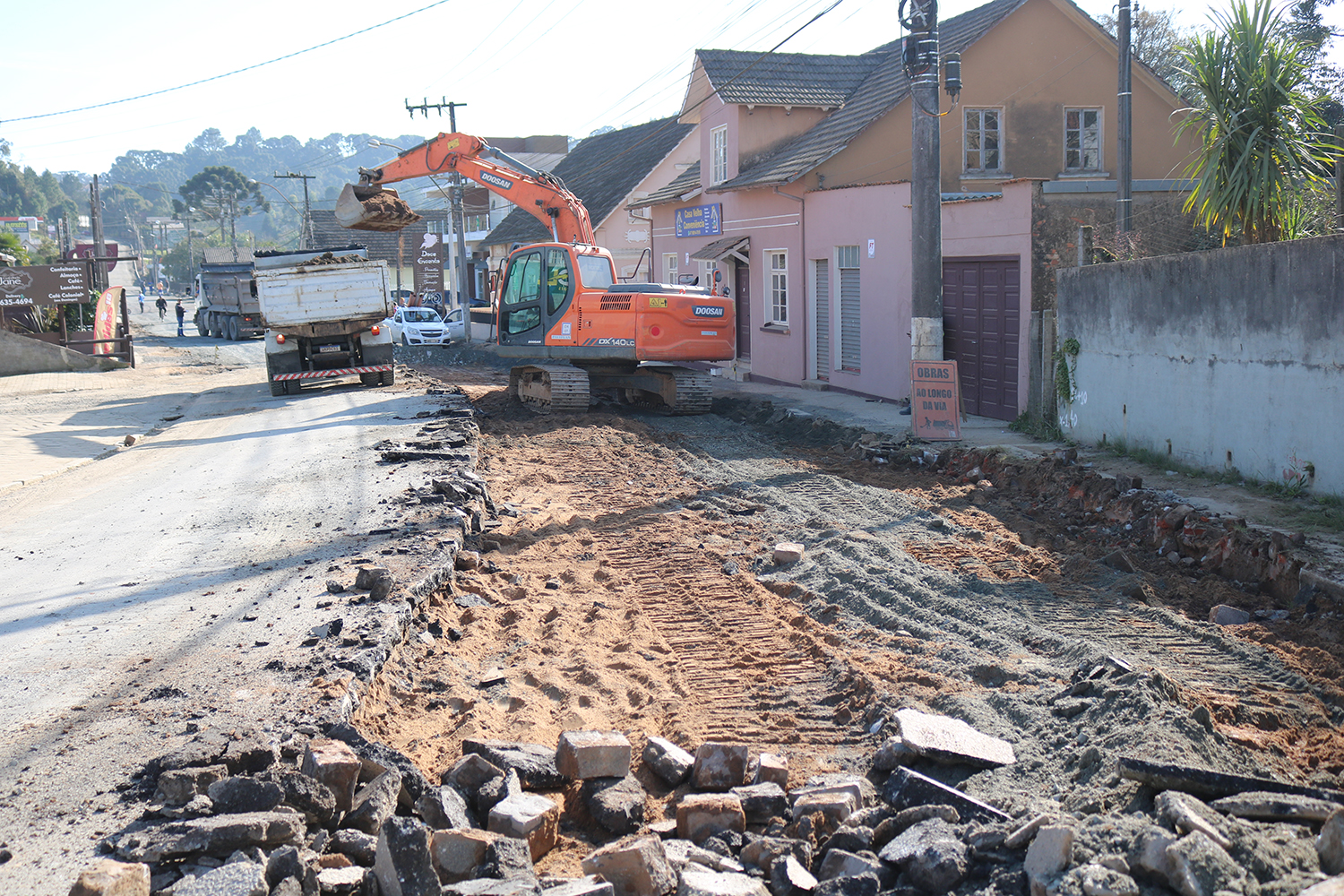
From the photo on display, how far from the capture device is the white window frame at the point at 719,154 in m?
23.6

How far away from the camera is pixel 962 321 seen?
620 inches

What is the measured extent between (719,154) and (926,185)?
40.3 feet

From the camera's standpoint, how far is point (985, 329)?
1517 cm

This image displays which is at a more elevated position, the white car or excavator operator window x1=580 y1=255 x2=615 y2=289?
excavator operator window x1=580 y1=255 x2=615 y2=289

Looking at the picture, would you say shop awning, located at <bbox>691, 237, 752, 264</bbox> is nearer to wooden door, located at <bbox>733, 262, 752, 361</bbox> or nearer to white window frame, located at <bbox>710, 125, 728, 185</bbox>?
wooden door, located at <bbox>733, 262, 752, 361</bbox>

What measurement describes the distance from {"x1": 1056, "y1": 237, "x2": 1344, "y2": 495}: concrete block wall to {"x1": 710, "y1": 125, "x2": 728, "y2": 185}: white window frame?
1248 cm

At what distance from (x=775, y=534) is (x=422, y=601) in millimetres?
3257

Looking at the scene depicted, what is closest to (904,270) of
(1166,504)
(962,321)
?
(962,321)

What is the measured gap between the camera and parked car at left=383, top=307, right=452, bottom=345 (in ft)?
113

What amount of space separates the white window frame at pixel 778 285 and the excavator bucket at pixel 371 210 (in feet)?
24.9

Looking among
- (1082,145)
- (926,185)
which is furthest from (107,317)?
(1082,145)

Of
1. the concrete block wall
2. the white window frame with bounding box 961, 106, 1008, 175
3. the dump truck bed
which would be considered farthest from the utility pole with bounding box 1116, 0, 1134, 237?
the dump truck bed

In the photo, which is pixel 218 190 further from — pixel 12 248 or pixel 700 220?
pixel 700 220

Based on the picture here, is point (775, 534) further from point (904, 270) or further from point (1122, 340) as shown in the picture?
point (904, 270)
